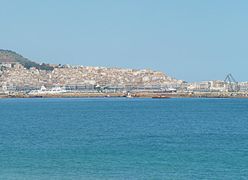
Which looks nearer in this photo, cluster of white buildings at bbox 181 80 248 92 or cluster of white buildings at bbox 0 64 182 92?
cluster of white buildings at bbox 181 80 248 92

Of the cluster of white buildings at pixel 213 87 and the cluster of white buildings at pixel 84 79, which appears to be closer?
the cluster of white buildings at pixel 213 87

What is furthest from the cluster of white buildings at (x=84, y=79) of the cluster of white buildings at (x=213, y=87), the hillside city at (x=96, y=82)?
the cluster of white buildings at (x=213, y=87)

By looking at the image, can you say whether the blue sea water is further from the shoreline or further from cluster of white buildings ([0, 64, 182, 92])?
cluster of white buildings ([0, 64, 182, 92])

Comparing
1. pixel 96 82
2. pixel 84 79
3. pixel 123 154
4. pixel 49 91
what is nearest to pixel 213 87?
pixel 96 82

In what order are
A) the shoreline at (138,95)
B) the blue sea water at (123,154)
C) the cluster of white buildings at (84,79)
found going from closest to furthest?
the blue sea water at (123,154) → the shoreline at (138,95) → the cluster of white buildings at (84,79)

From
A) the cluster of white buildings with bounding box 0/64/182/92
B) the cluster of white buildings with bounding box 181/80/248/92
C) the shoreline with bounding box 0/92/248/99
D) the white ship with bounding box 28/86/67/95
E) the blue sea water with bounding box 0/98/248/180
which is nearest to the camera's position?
the blue sea water with bounding box 0/98/248/180

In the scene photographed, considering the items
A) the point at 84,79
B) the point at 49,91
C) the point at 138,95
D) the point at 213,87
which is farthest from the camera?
the point at 84,79

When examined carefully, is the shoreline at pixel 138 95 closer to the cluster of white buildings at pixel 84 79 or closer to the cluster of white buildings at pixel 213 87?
the cluster of white buildings at pixel 84 79

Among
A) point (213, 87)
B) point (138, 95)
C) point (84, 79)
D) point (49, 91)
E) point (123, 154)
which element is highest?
point (84, 79)

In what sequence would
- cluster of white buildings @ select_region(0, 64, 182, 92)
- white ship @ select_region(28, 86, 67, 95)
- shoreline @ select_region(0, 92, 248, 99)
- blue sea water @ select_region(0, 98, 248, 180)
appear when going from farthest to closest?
cluster of white buildings @ select_region(0, 64, 182, 92) → white ship @ select_region(28, 86, 67, 95) → shoreline @ select_region(0, 92, 248, 99) → blue sea water @ select_region(0, 98, 248, 180)

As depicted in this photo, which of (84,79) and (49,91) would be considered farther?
(84,79)

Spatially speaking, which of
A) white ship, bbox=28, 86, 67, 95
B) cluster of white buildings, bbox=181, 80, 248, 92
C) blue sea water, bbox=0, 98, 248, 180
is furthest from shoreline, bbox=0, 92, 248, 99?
blue sea water, bbox=0, 98, 248, 180

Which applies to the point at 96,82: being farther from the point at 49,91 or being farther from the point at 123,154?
the point at 123,154

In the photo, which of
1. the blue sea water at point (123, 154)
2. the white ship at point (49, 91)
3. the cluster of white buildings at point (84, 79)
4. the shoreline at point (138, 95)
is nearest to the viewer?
the blue sea water at point (123, 154)
